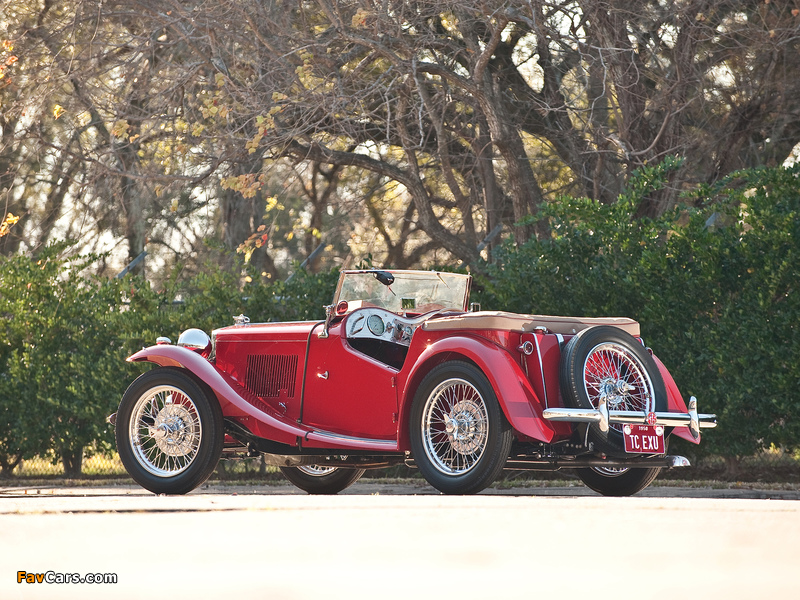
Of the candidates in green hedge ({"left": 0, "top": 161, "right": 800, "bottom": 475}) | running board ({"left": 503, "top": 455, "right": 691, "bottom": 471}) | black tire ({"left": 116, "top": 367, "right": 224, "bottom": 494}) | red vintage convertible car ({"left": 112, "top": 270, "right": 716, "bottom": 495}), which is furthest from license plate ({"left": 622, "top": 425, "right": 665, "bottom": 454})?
black tire ({"left": 116, "top": 367, "right": 224, "bottom": 494})

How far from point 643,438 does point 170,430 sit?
3.42 meters

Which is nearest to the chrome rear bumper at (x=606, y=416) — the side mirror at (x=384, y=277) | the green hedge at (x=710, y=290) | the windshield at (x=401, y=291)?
the windshield at (x=401, y=291)

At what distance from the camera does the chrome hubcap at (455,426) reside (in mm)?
6672

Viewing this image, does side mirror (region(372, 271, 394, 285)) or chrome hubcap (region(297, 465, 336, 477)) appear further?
chrome hubcap (region(297, 465, 336, 477))

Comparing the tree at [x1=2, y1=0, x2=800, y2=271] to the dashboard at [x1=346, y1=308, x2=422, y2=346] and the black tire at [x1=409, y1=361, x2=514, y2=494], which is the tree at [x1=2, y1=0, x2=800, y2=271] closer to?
the dashboard at [x1=346, y1=308, x2=422, y2=346]

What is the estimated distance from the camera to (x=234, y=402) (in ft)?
25.2

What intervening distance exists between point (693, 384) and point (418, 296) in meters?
2.86

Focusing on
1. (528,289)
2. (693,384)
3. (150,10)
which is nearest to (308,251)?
(150,10)

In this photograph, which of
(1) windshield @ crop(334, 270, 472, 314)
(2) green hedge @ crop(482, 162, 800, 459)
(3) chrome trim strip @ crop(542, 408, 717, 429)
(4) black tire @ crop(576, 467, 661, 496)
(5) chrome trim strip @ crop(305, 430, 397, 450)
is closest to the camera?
(3) chrome trim strip @ crop(542, 408, 717, 429)

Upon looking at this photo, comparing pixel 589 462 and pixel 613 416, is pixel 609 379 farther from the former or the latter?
pixel 589 462

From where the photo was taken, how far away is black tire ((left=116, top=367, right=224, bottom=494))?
752cm

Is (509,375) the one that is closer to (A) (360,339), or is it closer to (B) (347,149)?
(A) (360,339)

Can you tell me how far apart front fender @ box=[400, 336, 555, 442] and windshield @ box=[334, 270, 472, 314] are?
1570 millimetres

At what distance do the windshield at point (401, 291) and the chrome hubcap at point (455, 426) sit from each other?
5.08ft
